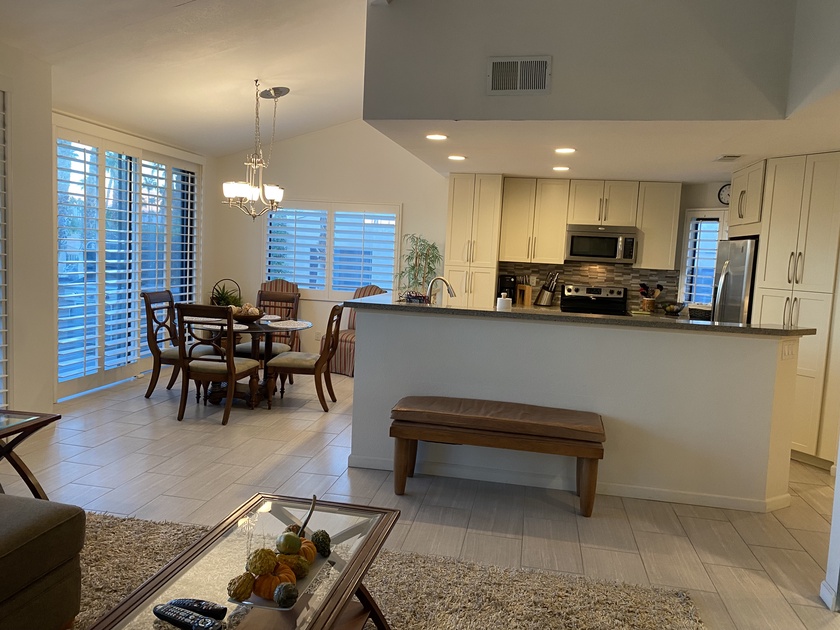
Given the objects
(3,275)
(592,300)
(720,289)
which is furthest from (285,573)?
(592,300)

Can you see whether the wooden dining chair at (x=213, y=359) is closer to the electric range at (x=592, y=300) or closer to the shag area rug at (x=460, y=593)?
the shag area rug at (x=460, y=593)

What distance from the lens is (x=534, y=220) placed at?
21.7 ft

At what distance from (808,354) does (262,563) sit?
13.9ft

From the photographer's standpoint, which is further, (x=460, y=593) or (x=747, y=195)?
(x=747, y=195)

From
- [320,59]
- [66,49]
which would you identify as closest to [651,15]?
[320,59]

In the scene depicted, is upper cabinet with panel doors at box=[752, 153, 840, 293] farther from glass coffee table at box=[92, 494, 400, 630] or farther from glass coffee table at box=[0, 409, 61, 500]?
glass coffee table at box=[0, 409, 61, 500]

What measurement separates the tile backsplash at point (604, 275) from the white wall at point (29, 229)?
4462 mm

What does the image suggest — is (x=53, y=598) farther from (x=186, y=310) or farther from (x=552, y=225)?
(x=552, y=225)

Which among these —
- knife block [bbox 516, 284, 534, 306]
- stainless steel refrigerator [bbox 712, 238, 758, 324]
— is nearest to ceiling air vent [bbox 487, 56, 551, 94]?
stainless steel refrigerator [bbox 712, 238, 758, 324]

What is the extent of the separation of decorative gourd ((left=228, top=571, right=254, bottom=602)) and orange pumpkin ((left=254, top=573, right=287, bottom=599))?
2cm

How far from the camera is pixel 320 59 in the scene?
538 cm

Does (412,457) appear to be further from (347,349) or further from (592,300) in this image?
(592,300)

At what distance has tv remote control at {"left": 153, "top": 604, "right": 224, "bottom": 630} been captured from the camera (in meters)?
1.60

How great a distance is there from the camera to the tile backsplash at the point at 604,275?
681cm
